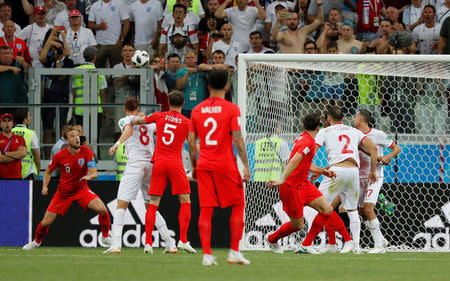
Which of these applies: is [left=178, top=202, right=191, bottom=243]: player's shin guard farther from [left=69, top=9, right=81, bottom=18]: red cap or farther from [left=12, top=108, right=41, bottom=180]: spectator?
[left=69, top=9, right=81, bottom=18]: red cap

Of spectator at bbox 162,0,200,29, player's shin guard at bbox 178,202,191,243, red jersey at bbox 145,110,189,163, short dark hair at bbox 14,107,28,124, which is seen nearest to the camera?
red jersey at bbox 145,110,189,163

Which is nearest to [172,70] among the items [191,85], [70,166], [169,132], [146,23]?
[191,85]

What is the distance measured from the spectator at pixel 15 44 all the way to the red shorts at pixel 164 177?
6.45 m

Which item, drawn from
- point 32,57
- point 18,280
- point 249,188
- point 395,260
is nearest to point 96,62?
point 32,57

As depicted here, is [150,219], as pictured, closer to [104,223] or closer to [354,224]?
[104,223]

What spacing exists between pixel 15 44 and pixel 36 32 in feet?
2.40

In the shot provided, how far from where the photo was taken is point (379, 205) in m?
13.6

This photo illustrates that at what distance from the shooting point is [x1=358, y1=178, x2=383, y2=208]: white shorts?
40.5 ft

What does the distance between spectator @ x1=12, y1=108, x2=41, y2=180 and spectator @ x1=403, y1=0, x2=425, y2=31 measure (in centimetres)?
799

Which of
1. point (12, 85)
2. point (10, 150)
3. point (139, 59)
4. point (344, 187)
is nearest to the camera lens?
point (344, 187)

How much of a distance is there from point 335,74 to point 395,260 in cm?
487

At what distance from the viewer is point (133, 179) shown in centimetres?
1154

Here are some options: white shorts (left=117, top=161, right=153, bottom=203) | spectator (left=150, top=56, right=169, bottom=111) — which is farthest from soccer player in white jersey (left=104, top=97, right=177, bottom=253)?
spectator (left=150, top=56, right=169, bottom=111)

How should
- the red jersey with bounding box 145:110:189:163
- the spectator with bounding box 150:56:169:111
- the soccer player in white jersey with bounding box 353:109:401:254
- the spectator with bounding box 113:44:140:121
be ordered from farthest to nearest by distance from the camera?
the spectator with bounding box 150:56:169:111 < the spectator with bounding box 113:44:140:121 < the soccer player in white jersey with bounding box 353:109:401:254 < the red jersey with bounding box 145:110:189:163
